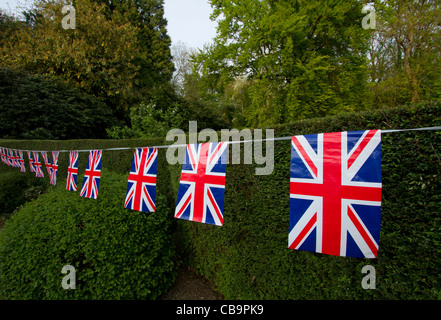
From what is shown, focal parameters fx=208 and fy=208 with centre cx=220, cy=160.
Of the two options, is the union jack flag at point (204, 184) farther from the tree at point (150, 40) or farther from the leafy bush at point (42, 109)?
the tree at point (150, 40)

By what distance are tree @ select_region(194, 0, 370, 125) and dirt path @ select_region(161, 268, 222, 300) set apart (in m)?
7.27

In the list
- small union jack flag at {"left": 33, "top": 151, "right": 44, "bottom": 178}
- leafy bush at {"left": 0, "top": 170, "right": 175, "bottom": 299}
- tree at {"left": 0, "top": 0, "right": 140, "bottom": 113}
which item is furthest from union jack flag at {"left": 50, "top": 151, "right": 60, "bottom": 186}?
tree at {"left": 0, "top": 0, "right": 140, "bottom": 113}

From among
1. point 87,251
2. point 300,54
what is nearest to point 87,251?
point 87,251

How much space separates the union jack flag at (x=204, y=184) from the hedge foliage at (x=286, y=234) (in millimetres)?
526

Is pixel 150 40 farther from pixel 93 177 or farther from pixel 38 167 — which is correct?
pixel 93 177

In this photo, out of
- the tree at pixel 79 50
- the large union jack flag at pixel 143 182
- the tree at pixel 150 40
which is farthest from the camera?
the tree at pixel 150 40

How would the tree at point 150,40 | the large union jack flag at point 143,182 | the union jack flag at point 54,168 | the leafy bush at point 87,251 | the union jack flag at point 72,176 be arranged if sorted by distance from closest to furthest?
the leafy bush at point 87,251
the large union jack flag at point 143,182
the union jack flag at point 72,176
the union jack flag at point 54,168
the tree at point 150,40

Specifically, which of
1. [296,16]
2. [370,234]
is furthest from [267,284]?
[296,16]

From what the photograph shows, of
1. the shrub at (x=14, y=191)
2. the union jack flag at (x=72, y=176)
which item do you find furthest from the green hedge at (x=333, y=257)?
the shrub at (x=14, y=191)

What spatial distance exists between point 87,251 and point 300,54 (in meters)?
10.2

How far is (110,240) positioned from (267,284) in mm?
2124

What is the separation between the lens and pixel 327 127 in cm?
204

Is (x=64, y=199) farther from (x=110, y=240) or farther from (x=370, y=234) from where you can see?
(x=370, y=234)

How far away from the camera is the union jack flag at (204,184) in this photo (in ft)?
7.60
